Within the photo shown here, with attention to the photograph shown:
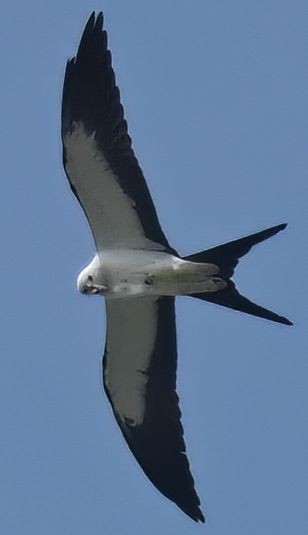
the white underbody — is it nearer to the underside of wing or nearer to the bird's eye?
the bird's eye

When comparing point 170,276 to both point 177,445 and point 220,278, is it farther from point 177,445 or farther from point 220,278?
point 177,445

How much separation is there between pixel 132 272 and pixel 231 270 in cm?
112

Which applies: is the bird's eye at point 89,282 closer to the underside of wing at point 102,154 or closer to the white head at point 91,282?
the white head at point 91,282

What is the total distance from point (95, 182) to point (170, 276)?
1174 millimetres

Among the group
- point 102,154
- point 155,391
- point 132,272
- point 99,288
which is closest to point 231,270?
point 132,272

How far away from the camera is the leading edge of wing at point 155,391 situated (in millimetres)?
15375

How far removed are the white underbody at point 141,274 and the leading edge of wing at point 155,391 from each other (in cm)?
54

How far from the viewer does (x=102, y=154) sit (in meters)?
14.7

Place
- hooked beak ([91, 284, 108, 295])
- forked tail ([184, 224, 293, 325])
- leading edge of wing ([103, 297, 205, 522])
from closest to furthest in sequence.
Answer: forked tail ([184, 224, 293, 325])
hooked beak ([91, 284, 108, 295])
leading edge of wing ([103, 297, 205, 522])

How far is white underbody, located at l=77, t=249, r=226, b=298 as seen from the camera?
571 inches

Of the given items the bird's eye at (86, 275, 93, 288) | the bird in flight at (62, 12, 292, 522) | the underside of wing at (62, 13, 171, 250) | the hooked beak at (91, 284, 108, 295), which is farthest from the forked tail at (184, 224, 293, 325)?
the bird's eye at (86, 275, 93, 288)

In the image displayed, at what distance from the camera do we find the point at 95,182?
14883mm

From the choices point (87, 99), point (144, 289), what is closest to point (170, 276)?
point (144, 289)

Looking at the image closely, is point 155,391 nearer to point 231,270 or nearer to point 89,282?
point 89,282
